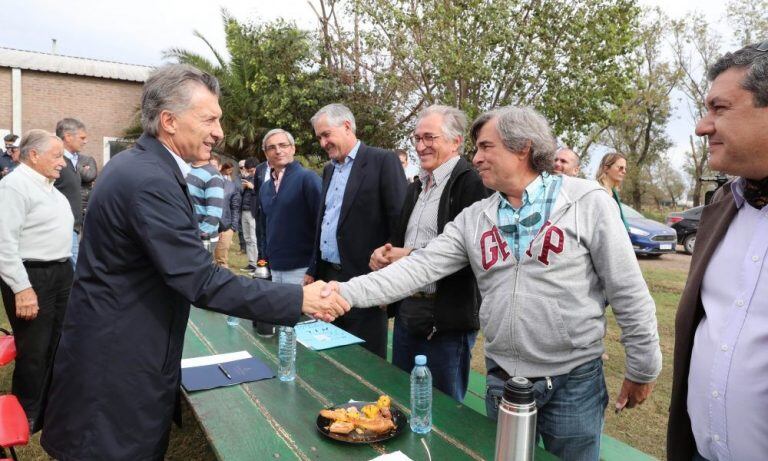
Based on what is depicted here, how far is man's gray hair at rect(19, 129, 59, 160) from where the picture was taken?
3735 millimetres

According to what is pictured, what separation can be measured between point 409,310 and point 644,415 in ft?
8.29

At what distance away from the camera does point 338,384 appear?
7.63ft

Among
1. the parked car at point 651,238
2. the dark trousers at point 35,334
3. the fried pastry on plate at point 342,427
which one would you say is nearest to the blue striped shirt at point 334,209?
the fried pastry on plate at point 342,427

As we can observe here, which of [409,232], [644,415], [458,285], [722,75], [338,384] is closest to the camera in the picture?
[722,75]

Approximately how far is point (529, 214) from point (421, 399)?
0.83 m

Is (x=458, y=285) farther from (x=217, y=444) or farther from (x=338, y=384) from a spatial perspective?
(x=217, y=444)

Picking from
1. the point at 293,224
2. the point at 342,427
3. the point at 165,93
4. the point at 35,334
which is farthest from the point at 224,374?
the point at 35,334

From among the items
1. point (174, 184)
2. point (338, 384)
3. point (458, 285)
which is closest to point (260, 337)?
point (338, 384)

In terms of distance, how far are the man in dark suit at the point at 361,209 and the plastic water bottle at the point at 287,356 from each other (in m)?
1.00

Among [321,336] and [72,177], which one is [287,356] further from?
[72,177]

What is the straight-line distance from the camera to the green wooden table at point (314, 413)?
1.73 meters

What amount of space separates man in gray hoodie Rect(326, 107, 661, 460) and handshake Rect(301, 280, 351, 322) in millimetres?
672

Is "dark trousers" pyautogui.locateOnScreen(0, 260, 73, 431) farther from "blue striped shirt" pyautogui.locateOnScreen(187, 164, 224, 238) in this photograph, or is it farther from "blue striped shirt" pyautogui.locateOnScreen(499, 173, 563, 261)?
"blue striped shirt" pyautogui.locateOnScreen(499, 173, 563, 261)

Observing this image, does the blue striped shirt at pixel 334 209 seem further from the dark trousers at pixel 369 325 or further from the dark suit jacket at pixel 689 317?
the dark suit jacket at pixel 689 317
